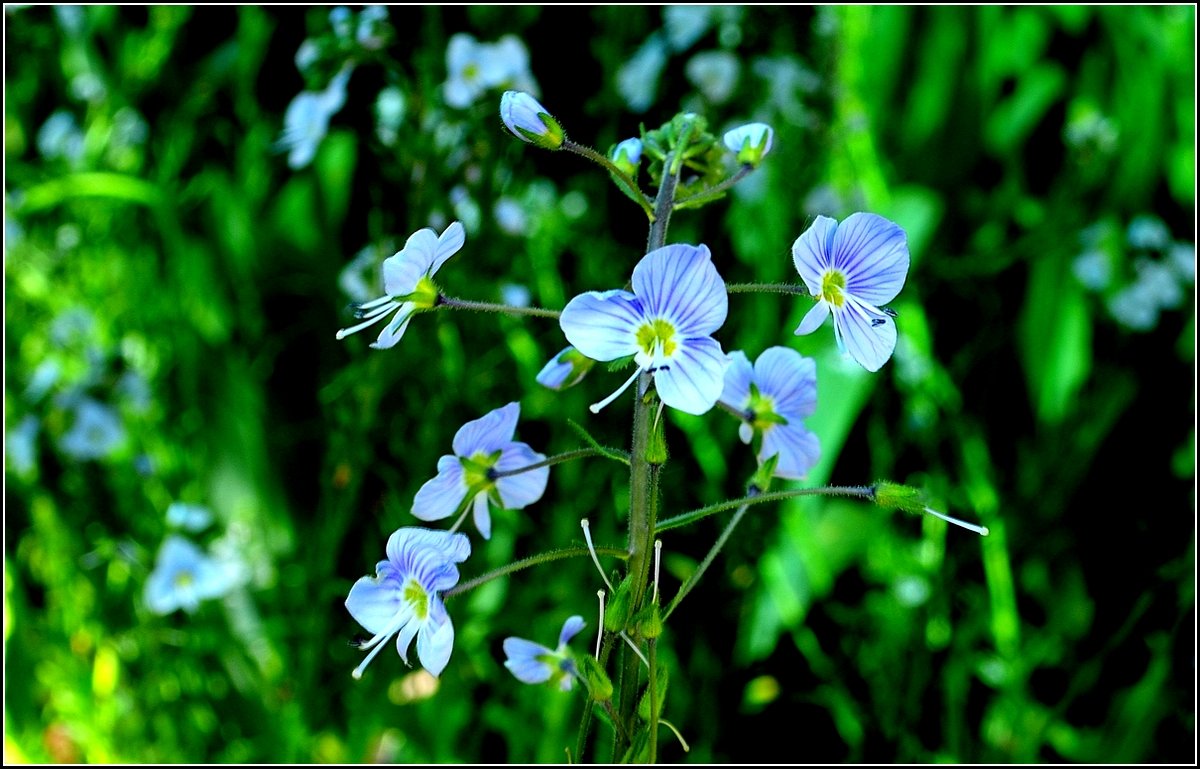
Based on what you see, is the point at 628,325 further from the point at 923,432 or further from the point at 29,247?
the point at 29,247

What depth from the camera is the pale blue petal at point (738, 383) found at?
51 cm

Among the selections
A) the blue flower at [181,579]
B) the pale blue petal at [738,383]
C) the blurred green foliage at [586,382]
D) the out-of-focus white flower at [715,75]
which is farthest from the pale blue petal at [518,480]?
the out-of-focus white flower at [715,75]

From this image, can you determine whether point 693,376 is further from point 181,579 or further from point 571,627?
point 181,579

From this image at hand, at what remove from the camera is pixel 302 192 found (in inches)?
55.3

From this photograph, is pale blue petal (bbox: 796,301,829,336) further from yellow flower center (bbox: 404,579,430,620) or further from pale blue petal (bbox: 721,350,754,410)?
yellow flower center (bbox: 404,579,430,620)

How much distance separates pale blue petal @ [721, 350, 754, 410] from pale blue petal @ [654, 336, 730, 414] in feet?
0.36

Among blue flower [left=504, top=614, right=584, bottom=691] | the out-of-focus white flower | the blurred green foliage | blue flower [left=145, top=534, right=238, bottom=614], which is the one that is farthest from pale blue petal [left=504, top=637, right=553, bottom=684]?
the out-of-focus white flower

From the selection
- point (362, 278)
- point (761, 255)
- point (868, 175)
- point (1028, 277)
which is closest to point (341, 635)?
point (362, 278)

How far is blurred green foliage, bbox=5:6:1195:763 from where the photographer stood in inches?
40.6

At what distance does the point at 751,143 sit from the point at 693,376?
154mm

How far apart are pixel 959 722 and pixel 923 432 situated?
1.00 feet

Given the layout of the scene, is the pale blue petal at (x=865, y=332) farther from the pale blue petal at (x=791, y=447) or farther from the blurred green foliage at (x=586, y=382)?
the blurred green foliage at (x=586, y=382)

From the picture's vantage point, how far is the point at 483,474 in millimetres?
495

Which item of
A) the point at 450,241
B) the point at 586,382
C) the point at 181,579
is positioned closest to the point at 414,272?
the point at 450,241
